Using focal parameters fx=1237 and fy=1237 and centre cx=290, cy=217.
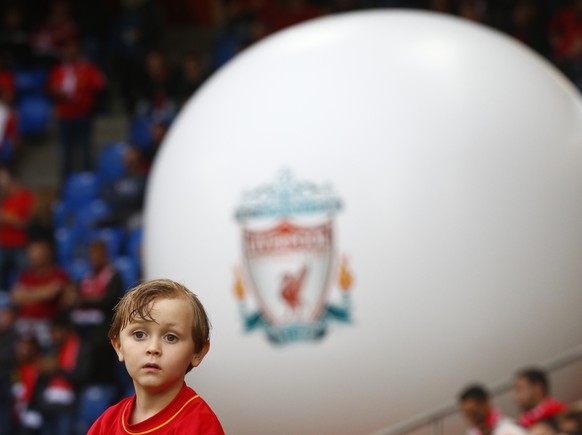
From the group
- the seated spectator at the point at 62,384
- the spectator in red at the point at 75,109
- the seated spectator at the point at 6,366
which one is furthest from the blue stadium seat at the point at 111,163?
the seated spectator at the point at 62,384

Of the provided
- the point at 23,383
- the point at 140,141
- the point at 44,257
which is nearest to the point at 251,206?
the point at 23,383

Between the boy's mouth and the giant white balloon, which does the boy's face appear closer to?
the boy's mouth

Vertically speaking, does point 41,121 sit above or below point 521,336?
above

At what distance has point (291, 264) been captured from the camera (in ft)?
14.2

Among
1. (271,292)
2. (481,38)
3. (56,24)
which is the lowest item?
(271,292)

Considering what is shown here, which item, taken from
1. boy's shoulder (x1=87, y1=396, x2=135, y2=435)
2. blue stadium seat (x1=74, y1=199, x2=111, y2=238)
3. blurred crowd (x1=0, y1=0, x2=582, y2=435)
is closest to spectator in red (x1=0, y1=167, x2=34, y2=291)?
blurred crowd (x1=0, y1=0, x2=582, y2=435)

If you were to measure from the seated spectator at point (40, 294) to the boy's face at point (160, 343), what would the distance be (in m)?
5.53

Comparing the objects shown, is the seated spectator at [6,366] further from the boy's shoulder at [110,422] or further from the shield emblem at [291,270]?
the boy's shoulder at [110,422]

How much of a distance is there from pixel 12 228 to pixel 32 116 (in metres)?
2.09

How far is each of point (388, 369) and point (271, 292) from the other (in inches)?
19.4

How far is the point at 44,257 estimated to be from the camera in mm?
8078

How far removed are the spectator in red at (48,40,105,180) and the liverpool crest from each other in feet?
19.4

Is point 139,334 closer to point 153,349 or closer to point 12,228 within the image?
point 153,349

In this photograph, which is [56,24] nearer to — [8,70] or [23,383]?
[8,70]
